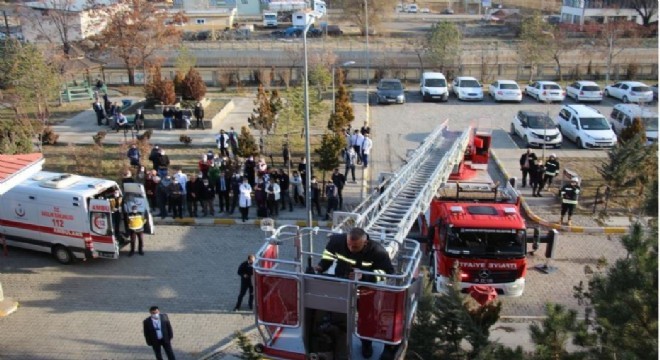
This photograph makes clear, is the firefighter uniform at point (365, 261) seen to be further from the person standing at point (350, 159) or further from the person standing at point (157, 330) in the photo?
the person standing at point (350, 159)

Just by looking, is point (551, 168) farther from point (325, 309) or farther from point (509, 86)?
point (509, 86)

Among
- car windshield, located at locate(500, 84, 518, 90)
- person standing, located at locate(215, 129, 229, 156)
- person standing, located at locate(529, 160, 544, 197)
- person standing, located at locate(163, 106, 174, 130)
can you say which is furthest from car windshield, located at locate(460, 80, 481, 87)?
person standing, located at locate(215, 129, 229, 156)

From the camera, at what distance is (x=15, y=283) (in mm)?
13102

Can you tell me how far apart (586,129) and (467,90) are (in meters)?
9.22

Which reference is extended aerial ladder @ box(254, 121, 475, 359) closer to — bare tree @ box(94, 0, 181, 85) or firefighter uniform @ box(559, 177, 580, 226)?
firefighter uniform @ box(559, 177, 580, 226)

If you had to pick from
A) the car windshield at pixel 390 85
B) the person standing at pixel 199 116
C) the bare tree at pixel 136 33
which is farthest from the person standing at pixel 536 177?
the bare tree at pixel 136 33

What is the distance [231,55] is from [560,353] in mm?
42776

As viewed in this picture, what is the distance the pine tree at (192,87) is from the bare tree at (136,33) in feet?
25.2

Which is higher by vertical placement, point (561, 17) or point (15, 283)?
point (561, 17)

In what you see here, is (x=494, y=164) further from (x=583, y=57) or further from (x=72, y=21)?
(x=72, y=21)

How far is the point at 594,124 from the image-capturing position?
76.5 ft

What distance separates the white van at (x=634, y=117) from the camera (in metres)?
22.8

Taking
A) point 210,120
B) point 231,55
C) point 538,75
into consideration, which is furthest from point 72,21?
point 538,75

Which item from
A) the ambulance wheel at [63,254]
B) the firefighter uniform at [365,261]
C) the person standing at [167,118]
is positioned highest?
the firefighter uniform at [365,261]
